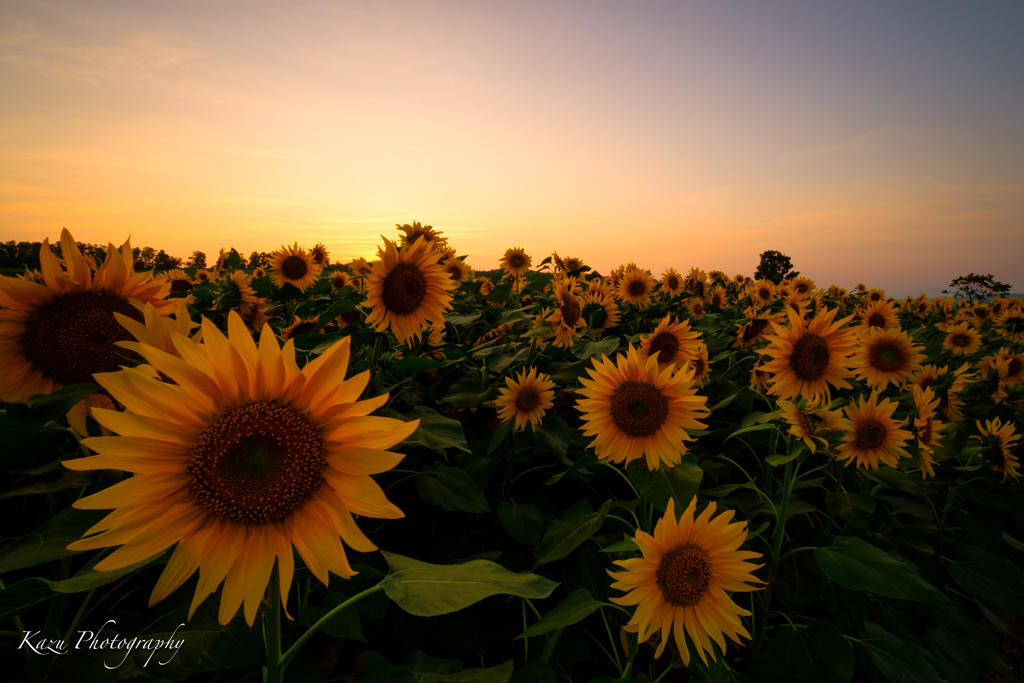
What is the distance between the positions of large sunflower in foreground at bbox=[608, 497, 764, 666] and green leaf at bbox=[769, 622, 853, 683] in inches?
17.5

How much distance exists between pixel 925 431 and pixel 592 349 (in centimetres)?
213

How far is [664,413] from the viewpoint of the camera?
2363 millimetres

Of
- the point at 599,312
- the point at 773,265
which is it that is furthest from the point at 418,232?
the point at 773,265

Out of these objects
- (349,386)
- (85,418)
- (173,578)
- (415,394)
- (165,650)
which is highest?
(349,386)

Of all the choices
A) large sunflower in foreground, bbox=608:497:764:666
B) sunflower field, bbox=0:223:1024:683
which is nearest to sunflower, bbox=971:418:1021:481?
sunflower field, bbox=0:223:1024:683

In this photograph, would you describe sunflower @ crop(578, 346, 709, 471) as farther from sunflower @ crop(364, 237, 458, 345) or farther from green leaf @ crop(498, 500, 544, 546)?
sunflower @ crop(364, 237, 458, 345)

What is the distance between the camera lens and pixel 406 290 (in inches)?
111

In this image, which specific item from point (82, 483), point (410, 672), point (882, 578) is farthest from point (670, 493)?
point (82, 483)

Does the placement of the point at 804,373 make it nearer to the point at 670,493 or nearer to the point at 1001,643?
the point at 670,493

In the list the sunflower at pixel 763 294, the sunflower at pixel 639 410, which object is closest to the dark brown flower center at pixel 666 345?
the sunflower at pixel 639 410

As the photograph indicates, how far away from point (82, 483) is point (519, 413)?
1.86 meters

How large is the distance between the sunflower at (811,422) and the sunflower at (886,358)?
1374mm

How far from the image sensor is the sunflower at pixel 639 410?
2.30 m

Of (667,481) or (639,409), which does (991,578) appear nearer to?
(667,481)
